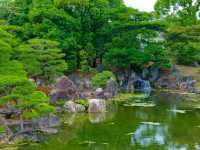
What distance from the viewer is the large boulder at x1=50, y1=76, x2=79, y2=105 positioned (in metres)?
25.5

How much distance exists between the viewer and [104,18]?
4188 cm

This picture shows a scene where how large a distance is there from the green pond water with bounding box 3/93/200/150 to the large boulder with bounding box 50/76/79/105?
183 cm

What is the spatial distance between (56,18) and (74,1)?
240cm

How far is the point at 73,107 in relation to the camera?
2536 cm

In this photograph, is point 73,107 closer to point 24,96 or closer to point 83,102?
point 83,102

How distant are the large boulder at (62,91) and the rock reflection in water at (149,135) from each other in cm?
610

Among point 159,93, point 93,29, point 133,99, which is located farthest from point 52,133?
point 93,29

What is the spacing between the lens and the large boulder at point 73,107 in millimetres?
25312

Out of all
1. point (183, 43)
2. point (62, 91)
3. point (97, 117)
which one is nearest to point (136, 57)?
point (183, 43)

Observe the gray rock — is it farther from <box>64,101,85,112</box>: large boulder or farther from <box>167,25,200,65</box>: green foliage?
<box>167,25,200,65</box>: green foliage

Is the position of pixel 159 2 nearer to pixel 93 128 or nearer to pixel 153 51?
pixel 153 51

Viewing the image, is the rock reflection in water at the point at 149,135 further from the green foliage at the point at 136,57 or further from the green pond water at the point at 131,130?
the green foliage at the point at 136,57

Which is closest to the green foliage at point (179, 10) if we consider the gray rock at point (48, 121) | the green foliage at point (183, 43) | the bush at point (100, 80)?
the green foliage at point (183, 43)

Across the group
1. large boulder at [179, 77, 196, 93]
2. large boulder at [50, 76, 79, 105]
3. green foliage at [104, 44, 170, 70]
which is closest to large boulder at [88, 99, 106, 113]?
large boulder at [50, 76, 79, 105]
